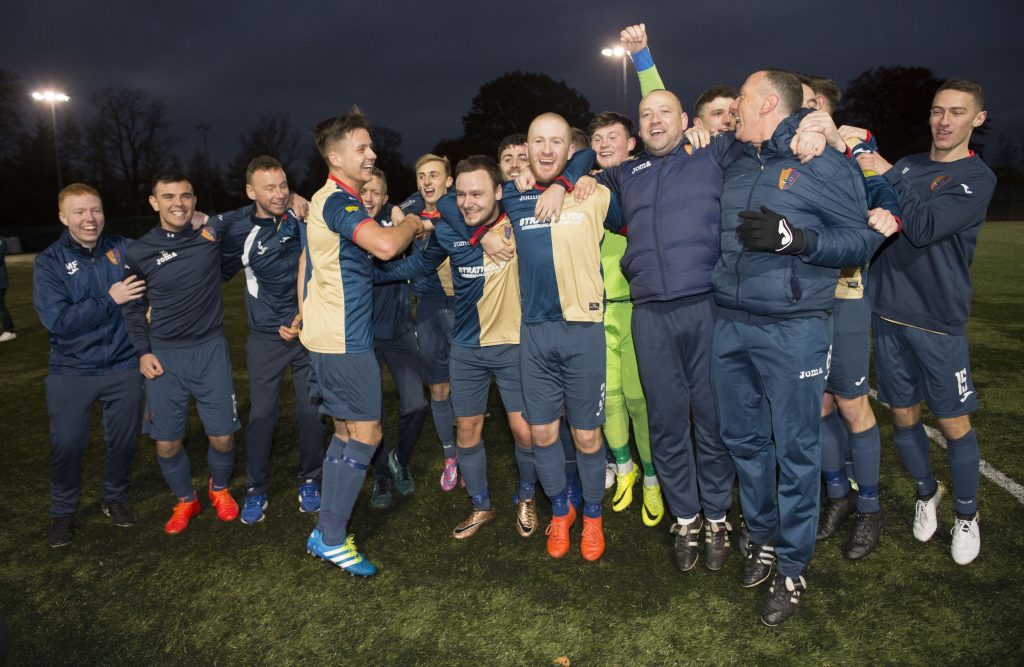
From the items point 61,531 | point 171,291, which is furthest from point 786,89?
point 61,531

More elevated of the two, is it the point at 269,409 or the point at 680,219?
the point at 680,219

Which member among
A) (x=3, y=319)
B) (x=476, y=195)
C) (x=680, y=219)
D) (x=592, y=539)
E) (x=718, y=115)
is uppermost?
(x=718, y=115)

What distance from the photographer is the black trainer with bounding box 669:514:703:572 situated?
151 inches

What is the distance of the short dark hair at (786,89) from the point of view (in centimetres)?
331

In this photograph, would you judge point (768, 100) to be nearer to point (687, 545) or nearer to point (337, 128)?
point (337, 128)

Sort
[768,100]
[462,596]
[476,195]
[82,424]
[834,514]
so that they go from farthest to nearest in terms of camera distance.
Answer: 1. [82,424]
2. [834,514]
3. [476,195]
4. [462,596]
5. [768,100]

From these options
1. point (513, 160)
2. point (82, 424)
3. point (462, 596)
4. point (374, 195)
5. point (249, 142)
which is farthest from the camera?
point (249, 142)

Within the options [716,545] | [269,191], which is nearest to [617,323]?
[716,545]

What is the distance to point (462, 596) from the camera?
12.1ft

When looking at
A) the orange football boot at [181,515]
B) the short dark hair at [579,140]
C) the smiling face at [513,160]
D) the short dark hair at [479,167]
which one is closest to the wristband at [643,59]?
the short dark hair at [579,140]

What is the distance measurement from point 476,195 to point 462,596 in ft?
7.56

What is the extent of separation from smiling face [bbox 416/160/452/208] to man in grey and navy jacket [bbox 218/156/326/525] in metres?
1.18

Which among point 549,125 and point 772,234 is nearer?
point 772,234

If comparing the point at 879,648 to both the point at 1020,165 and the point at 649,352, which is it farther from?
the point at 1020,165
